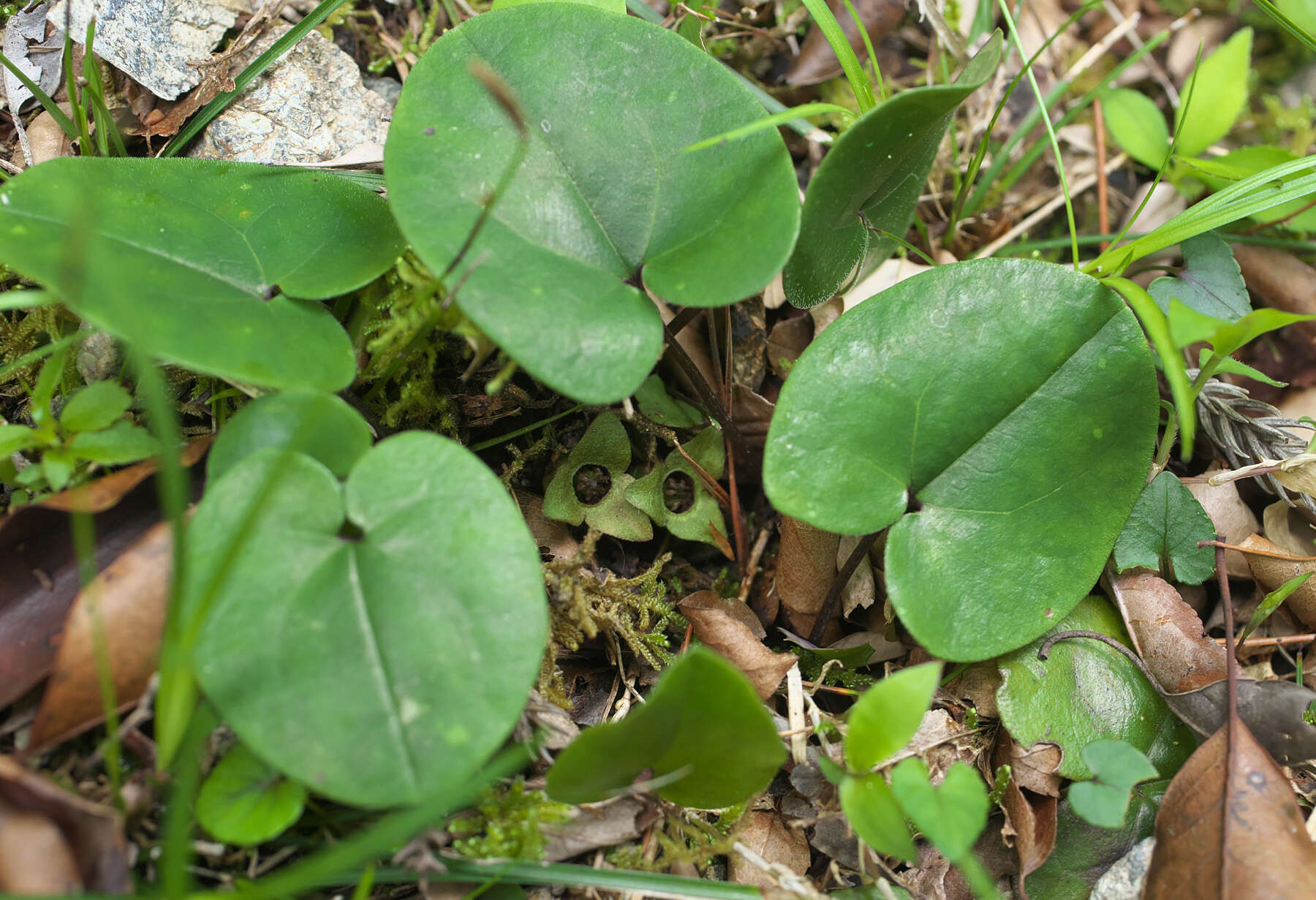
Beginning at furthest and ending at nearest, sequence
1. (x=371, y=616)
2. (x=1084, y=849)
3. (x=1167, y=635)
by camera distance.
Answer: (x=1167, y=635) → (x=1084, y=849) → (x=371, y=616)

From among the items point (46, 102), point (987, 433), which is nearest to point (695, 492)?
point (987, 433)

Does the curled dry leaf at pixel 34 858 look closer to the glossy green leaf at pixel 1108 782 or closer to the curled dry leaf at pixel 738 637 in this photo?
the curled dry leaf at pixel 738 637

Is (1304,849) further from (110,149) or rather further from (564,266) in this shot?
(110,149)

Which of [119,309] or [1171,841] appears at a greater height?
[119,309]

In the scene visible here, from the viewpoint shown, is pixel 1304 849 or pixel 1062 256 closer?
pixel 1304 849

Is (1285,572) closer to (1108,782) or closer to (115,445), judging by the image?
(1108,782)

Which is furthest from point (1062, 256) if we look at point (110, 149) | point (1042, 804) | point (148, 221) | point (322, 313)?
point (110, 149)
